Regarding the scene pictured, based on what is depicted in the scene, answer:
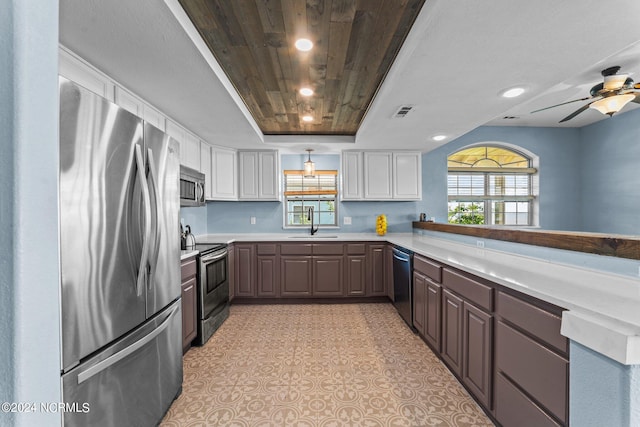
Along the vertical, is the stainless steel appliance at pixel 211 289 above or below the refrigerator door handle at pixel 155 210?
below

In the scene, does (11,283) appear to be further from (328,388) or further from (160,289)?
(328,388)

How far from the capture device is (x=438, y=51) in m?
1.65

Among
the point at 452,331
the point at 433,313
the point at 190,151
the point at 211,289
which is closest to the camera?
the point at 452,331

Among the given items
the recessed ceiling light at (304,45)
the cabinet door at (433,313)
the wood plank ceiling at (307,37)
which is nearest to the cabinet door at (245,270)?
the wood plank ceiling at (307,37)

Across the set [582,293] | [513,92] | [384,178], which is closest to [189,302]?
[582,293]

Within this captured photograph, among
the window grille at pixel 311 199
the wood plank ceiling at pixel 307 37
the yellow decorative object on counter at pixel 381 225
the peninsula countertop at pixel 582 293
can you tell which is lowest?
the peninsula countertop at pixel 582 293

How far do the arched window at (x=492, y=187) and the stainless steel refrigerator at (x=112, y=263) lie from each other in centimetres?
457

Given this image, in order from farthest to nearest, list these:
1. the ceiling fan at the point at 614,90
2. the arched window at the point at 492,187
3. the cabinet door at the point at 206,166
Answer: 1. the arched window at the point at 492,187
2. the cabinet door at the point at 206,166
3. the ceiling fan at the point at 614,90

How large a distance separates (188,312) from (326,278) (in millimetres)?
1833

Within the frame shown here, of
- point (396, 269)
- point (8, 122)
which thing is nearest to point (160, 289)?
point (8, 122)

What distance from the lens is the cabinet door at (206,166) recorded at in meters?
3.65

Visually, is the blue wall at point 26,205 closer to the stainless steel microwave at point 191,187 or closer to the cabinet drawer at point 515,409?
the cabinet drawer at point 515,409

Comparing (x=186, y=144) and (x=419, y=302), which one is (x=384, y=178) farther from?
(x=186, y=144)

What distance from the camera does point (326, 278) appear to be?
3.80m
